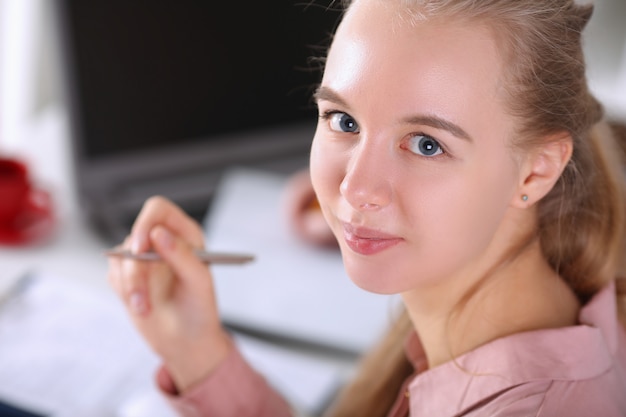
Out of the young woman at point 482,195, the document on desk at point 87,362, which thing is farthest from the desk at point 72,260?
the young woman at point 482,195

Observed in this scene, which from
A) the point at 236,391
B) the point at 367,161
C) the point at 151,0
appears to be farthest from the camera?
the point at 151,0

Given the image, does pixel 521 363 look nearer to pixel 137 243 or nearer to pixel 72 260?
pixel 137 243

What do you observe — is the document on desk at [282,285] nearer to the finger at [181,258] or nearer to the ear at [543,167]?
the finger at [181,258]

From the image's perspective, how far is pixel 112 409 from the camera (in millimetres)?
838

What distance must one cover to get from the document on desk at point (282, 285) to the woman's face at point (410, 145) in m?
0.33

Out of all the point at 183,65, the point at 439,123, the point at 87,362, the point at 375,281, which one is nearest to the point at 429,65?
the point at 439,123

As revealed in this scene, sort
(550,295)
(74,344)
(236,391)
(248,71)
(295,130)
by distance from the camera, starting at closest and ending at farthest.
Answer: (550,295) < (236,391) < (74,344) < (248,71) < (295,130)

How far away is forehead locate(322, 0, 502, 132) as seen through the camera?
1.69 feet

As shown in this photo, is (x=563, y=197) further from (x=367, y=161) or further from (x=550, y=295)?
(x=367, y=161)

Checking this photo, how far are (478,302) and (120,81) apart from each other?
65 cm

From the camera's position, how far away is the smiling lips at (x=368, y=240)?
1.82ft

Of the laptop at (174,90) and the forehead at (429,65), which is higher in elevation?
the forehead at (429,65)

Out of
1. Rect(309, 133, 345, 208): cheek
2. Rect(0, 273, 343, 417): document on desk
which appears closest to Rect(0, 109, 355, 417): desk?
Rect(0, 273, 343, 417): document on desk

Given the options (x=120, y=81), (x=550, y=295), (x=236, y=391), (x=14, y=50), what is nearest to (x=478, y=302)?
(x=550, y=295)
